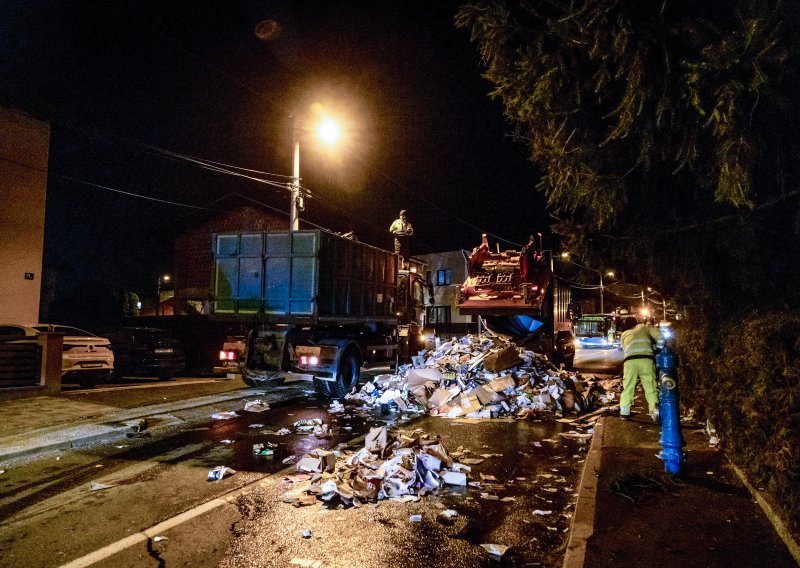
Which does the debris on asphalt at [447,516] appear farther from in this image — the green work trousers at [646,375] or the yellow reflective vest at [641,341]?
the yellow reflective vest at [641,341]

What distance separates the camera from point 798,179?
404cm

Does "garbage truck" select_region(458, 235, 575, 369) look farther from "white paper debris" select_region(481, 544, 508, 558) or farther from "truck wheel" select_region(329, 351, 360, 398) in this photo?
"white paper debris" select_region(481, 544, 508, 558)

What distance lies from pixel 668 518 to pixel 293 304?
7924 mm

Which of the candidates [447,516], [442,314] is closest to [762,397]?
[447,516]

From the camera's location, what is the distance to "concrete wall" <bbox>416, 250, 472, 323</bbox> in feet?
96.2

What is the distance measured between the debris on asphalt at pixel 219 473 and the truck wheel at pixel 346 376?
15.6ft

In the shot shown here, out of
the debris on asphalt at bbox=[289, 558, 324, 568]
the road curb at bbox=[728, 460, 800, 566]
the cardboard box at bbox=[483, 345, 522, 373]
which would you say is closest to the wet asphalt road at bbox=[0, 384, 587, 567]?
the debris on asphalt at bbox=[289, 558, 324, 568]

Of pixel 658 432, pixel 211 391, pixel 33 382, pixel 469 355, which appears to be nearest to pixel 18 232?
pixel 33 382

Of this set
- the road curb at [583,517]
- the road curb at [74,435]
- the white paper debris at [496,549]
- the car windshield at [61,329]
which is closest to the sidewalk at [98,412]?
the road curb at [74,435]

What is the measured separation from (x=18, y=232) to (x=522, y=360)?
1499cm

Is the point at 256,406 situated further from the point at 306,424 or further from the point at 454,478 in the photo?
the point at 454,478

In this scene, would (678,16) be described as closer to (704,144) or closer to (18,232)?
(704,144)

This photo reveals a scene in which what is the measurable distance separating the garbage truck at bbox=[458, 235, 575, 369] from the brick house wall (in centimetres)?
1437

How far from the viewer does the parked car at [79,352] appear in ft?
35.2
